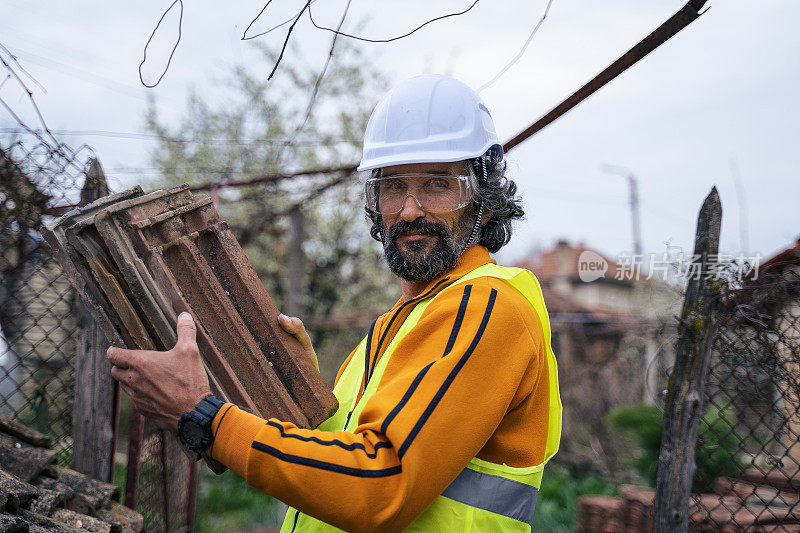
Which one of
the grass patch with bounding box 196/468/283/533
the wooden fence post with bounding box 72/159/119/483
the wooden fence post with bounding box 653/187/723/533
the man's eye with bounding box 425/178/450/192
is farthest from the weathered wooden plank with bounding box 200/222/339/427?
the grass patch with bounding box 196/468/283/533

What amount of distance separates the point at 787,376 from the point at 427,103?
231cm

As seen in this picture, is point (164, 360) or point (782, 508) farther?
point (782, 508)

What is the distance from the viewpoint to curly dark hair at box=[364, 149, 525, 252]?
226 cm

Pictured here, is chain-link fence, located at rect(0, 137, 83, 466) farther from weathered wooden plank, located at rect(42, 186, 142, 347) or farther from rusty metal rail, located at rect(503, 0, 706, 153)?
rusty metal rail, located at rect(503, 0, 706, 153)

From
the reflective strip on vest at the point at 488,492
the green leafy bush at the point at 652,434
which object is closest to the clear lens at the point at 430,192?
the reflective strip on vest at the point at 488,492

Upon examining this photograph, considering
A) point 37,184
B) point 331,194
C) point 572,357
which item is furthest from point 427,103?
point 572,357

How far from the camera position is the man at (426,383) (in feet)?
4.98

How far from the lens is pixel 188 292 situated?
2098mm

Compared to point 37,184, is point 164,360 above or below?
below

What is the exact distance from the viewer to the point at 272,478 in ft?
5.03

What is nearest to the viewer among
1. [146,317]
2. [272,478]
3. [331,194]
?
[272,478]

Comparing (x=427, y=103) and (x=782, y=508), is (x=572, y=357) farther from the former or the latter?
(x=427, y=103)

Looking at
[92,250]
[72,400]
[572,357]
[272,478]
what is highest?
[92,250]

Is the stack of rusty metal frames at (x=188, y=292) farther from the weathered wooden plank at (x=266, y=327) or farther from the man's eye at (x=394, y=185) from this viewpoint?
the man's eye at (x=394, y=185)
